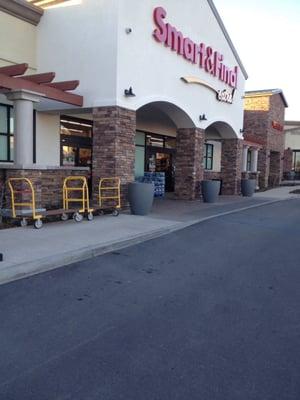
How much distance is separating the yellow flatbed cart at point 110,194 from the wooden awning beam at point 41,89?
8.19 ft

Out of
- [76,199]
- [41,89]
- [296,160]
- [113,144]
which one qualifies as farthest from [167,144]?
[296,160]

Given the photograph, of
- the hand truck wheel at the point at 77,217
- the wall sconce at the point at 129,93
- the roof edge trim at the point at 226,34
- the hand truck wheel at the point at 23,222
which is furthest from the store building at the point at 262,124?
the hand truck wheel at the point at 23,222

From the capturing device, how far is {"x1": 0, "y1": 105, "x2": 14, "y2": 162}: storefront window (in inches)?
501

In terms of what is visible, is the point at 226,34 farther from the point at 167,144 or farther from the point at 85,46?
the point at 85,46

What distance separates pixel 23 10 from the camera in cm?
1317

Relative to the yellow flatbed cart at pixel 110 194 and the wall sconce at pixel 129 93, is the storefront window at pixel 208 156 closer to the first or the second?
the wall sconce at pixel 129 93

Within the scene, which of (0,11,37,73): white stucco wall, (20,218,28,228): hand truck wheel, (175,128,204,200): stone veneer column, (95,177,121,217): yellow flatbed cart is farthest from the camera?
(175,128,204,200): stone veneer column

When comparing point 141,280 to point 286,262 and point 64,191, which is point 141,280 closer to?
point 286,262

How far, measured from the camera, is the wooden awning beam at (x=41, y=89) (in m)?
10.3

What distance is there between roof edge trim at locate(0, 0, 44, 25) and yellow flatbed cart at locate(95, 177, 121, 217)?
571 cm

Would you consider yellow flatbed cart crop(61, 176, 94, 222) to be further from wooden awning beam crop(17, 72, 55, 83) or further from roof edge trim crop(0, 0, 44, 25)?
roof edge trim crop(0, 0, 44, 25)

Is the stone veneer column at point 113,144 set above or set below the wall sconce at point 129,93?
below

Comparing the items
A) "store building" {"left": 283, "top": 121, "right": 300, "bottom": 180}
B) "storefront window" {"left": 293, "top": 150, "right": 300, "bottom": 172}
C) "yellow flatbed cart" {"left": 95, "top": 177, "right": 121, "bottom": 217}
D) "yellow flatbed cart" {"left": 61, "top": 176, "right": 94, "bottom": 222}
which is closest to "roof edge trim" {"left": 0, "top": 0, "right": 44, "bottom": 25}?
"yellow flatbed cart" {"left": 61, "top": 176, "right": 94, "bottom": 222}

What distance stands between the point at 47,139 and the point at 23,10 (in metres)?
3.99
